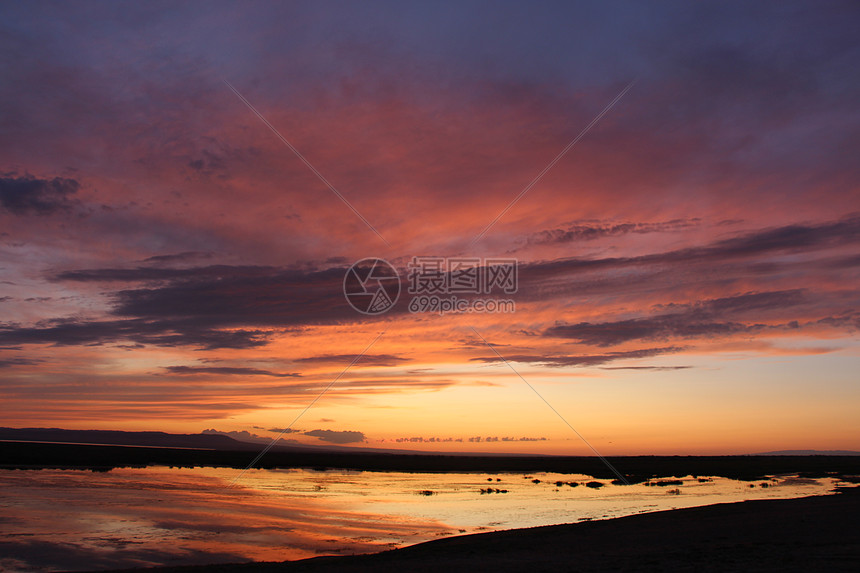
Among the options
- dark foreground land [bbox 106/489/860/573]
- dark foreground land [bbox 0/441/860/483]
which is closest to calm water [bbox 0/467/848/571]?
dark foreground land [bbox 106/489/860/573]

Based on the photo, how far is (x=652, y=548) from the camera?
16.9 metres

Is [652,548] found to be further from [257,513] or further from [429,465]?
[429,465]

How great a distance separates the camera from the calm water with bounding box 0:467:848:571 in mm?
20062

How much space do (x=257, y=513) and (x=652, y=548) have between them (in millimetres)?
20257

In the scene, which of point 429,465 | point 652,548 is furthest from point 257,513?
point 429,465

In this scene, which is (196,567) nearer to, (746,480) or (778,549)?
(778,549)

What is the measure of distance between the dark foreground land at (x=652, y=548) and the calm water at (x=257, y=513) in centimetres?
368

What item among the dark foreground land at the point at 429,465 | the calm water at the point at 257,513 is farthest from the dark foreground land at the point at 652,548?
the dark foreground land at the point at 429,465

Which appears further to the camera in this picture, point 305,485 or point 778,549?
point 305,485

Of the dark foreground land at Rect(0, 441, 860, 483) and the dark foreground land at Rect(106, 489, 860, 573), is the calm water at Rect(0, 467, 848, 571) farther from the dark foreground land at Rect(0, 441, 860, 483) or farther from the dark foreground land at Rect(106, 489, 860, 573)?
the dark foreground land at Rect(0, 441, 860, 483)

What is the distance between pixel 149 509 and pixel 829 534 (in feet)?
96.0

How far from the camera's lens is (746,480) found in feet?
180

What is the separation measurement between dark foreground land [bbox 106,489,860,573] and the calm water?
3.68 metres

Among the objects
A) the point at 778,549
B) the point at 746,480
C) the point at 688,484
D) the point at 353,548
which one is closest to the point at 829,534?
the point at 778,549
